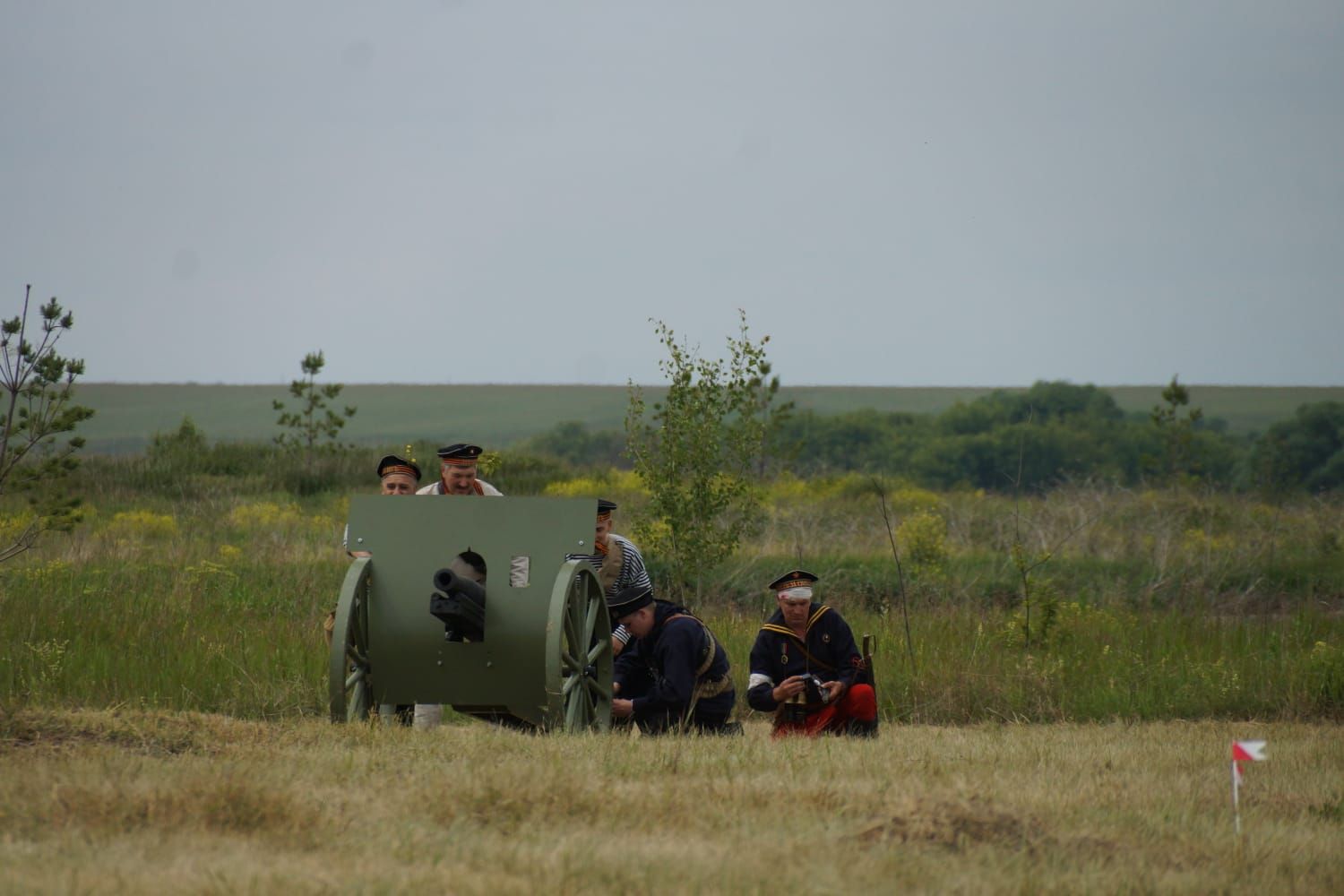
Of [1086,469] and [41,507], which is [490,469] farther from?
[1086,469]

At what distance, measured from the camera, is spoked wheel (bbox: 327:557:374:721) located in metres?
7.16

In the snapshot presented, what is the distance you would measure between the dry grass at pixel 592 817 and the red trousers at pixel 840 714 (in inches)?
53.0

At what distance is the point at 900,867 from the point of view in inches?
198

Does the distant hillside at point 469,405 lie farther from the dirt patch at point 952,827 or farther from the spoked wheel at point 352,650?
the dirt patch at point 952,827

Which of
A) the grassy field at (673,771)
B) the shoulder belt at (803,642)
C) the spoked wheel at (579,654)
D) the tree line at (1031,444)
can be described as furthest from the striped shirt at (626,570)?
the tree line at (1031,444)

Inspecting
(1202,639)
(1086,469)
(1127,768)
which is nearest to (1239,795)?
(1127,768)

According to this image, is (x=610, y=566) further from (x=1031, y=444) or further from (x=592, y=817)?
(x=1031, y=444)

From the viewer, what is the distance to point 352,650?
298 inches

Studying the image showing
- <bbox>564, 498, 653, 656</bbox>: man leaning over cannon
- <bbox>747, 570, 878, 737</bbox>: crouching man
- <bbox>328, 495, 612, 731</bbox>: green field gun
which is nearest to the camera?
<bbox>328, 495, 612, 731</bbox>: green field gun

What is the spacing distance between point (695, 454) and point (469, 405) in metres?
111

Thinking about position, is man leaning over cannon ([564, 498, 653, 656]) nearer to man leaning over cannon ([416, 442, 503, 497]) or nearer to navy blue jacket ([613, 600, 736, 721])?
navy blue jacket ([613, 600, 736, 721])

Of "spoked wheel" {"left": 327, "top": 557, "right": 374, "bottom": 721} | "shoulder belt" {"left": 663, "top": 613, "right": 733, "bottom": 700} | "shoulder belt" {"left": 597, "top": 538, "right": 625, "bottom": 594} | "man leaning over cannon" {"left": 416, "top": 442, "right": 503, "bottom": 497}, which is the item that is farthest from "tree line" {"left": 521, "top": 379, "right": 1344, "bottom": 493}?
"spoked wheel" {"left": 327, "top": 557, "right": 374, "bottom": 721}

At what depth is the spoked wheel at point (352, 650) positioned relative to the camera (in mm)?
7156

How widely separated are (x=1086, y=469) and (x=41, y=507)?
58940mm
